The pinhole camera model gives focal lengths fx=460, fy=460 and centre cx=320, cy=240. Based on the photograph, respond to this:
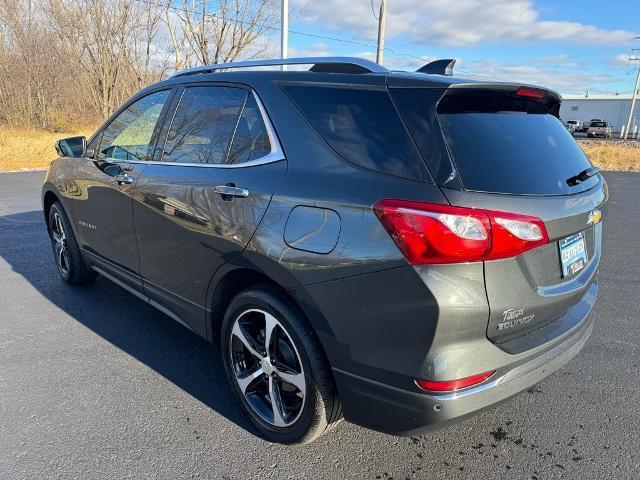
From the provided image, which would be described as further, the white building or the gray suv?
the white building

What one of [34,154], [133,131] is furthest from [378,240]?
[34,154]

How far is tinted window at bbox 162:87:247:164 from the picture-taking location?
2564mm

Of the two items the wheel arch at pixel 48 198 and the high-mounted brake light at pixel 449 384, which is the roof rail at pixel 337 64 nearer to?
the high-mounted brake light at pixel 449 384

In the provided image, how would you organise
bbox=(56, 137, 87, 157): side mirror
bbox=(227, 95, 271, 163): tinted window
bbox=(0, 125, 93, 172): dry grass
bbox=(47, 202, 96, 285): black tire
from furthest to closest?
bbox=(0, 125, 93, 172): dry grass
bbox=(47, 202, 96, 285): black tire
bbox=(56, 137, 87, 157): side mirror
bbox=(227, 95, 271, 163): tinted window

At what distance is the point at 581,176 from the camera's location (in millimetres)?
2240

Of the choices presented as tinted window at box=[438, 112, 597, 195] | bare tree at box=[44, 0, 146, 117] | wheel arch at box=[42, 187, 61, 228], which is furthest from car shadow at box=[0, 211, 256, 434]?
bare tree at box=[44, 0, 146, 117]

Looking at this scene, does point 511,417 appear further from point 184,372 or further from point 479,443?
point 184,372

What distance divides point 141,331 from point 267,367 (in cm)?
166

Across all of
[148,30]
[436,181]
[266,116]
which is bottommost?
[436,181]

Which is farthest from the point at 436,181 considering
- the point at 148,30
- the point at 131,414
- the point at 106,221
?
the point at 148,30

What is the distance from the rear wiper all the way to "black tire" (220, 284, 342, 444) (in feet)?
4.49

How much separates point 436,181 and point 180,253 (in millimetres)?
1667

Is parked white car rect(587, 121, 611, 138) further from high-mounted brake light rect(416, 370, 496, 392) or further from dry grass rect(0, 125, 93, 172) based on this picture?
high-mounted brake light rect(416, 370, 496, 392)

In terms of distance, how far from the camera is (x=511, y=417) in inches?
103
